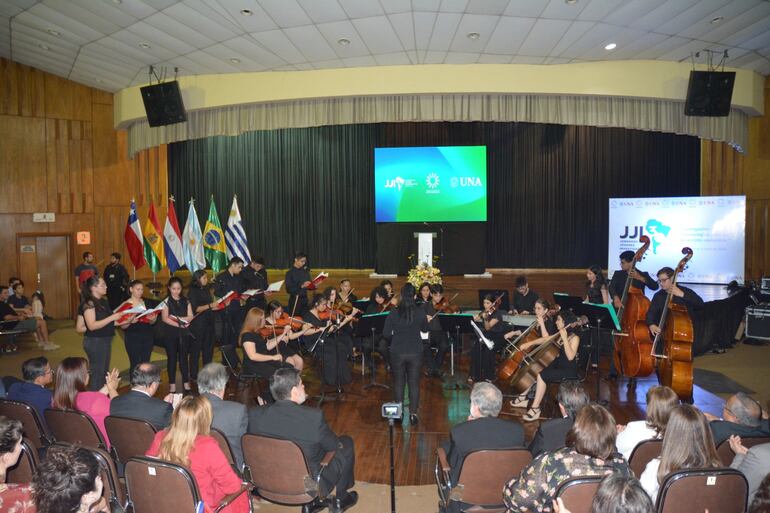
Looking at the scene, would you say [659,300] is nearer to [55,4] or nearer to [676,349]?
[676,349]

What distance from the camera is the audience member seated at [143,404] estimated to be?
4.11 m

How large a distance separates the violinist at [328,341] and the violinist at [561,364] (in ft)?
7.83

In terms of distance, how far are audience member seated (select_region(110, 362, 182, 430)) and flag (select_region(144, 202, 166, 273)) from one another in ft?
25.9

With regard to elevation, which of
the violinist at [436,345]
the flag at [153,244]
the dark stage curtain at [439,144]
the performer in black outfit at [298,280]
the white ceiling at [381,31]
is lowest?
the violinist at [436,345]

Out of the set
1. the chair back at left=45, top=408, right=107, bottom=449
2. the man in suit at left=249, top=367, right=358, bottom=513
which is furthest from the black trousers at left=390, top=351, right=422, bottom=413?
the chair back at left=45, top=408, right=107, bottom=449

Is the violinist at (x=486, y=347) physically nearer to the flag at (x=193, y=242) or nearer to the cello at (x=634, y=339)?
the cello at (x=634, y=339)

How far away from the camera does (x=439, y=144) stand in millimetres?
16016

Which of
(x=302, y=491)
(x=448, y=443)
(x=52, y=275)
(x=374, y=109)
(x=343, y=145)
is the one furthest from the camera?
(x=343, y=145)

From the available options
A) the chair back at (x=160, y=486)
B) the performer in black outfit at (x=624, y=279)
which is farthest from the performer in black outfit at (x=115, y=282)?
the chair back at (x=160, y=486)

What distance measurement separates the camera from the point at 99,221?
554 inches

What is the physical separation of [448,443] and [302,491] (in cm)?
103

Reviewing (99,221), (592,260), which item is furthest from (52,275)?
(592,260)

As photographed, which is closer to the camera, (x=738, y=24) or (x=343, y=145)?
(x=738, y=24)

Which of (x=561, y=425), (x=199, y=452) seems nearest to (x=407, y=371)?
(x=561, y=425)
